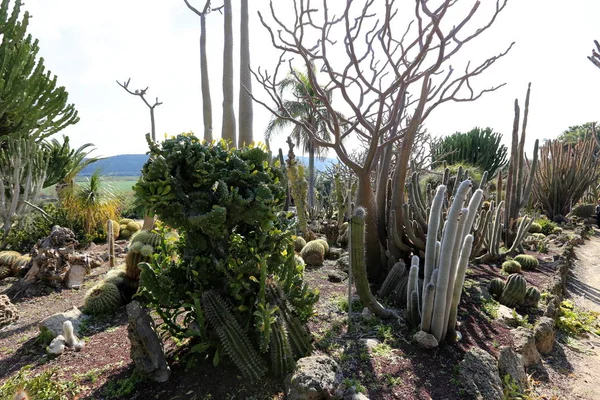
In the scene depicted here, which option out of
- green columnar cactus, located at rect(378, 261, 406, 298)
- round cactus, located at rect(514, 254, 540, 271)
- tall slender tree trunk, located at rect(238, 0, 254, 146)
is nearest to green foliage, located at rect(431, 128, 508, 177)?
tall slender tree trunk, located at rect(238, 0, 254, 146)

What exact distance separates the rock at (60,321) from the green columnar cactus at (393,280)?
3306 mm

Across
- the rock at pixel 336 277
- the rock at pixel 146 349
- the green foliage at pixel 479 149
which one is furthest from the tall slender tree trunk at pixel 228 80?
the green foliage at pixel 479 149

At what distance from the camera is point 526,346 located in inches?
140

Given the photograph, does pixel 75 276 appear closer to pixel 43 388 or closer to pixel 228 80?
pixel 43 388

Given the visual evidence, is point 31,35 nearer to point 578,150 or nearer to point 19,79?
point 19,79

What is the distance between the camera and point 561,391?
10.6 feet

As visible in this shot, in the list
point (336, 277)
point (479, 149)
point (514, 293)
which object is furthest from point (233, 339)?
point (479, 149)

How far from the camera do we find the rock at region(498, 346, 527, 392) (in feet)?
9.93

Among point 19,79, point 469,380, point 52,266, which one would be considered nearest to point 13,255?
point 52,266

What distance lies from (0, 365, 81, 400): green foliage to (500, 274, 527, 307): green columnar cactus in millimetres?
4446

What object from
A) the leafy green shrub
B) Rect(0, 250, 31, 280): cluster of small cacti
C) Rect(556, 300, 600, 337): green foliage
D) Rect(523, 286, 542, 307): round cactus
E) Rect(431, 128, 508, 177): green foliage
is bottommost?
Rect(556, 300, 600, 337): green foliage

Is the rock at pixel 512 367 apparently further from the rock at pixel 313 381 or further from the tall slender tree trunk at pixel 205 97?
the tall slender tree trunk at pixel 205 97

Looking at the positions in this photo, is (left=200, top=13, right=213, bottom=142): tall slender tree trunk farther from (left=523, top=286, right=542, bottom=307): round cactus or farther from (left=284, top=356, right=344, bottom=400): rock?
(left=284, top=356, right=344, bottom=400): rock

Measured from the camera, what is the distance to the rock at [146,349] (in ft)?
8.96
